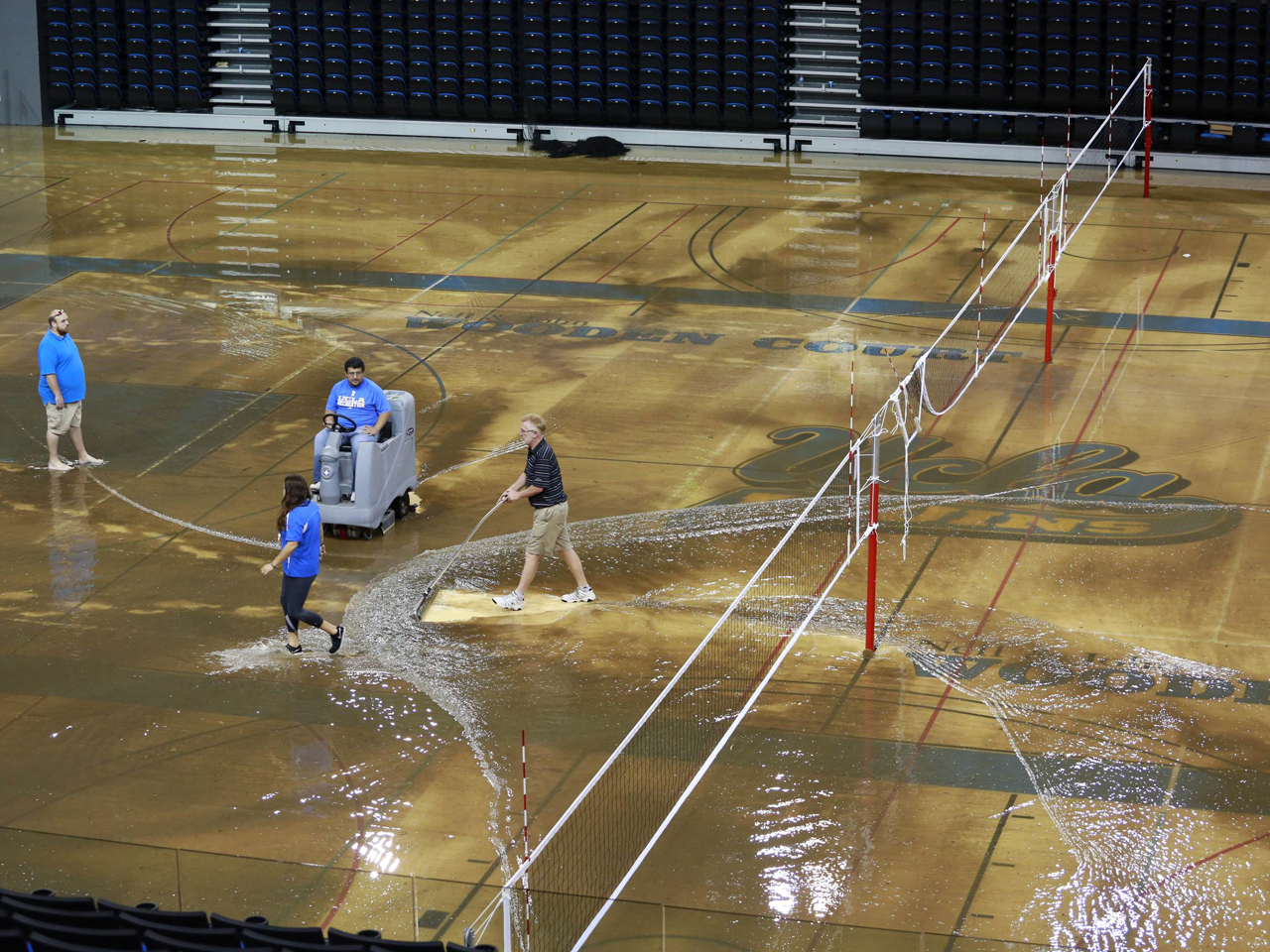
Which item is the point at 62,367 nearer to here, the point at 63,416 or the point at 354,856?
the point at 63,416

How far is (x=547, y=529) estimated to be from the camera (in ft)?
41.9

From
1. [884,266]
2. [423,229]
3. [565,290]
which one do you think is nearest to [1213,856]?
[565,290]

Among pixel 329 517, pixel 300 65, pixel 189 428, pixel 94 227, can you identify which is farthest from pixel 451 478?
pixel 300 65

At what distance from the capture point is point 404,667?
39.5 feet

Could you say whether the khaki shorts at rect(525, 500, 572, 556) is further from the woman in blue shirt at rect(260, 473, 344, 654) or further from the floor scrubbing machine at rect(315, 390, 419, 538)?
the floor scrubbing machine at rect(315, 390, 419, 538)

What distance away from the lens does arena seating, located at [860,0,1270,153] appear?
89.8 feet

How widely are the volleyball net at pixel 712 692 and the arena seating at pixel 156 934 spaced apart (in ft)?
2.30

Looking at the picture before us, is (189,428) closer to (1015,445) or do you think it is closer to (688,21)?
(1015,445)

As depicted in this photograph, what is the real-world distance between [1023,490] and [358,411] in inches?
236

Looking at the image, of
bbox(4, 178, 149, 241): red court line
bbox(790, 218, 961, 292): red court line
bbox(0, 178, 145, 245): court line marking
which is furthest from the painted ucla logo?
bbox(4, 178, 149, 241): red court line

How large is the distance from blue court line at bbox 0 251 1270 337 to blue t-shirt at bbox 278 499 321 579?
9803mm

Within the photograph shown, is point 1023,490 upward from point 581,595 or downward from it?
upward

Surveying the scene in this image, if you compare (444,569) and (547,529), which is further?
(444,569)

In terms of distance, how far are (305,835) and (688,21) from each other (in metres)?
22.6
